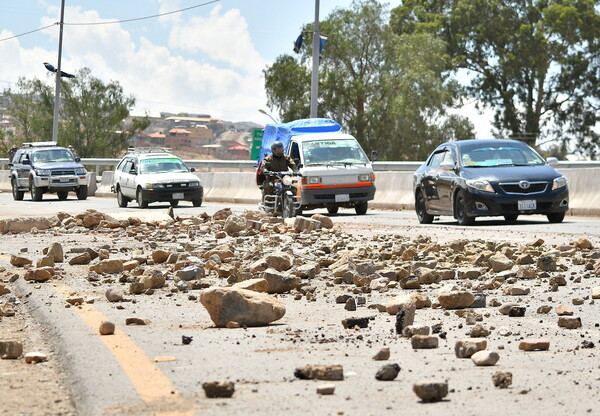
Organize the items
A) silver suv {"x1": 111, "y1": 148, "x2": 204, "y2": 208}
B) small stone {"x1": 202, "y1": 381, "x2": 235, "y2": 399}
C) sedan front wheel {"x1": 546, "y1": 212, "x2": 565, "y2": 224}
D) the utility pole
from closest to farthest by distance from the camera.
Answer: small stone {"x1": 202, "y1": 381, "x2": 235, "y2": 399}, sedan front wheel {"x1": 546, "y1": 212, "x2": 565, "y2": 224}, silver suv {"x1": 111, "y1": 148, "x2": 204, "y2": 208}, the utility pole

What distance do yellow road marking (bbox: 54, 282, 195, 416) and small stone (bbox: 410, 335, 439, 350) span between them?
1.47 meters

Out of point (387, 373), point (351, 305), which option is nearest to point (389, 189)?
point (351, 305)

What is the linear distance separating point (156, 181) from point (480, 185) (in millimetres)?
15512

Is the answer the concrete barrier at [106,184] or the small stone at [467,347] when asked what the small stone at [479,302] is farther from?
the concrete barrier at [106,184]

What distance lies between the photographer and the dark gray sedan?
19.9 meters

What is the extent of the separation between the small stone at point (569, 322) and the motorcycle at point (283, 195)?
15.9m

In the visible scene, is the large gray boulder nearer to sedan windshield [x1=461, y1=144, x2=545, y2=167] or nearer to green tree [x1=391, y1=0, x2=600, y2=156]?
sedan windshield [x1=461, y1=144, x2=545, y2=167]

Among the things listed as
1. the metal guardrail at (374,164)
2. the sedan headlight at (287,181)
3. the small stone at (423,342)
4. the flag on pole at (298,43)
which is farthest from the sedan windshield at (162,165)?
the small stone at (423,342)

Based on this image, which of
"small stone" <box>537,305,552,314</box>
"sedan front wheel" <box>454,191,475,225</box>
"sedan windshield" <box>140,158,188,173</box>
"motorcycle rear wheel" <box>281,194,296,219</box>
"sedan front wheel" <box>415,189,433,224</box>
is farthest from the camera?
"sedan windshield" <box>140,158,188,173</box>

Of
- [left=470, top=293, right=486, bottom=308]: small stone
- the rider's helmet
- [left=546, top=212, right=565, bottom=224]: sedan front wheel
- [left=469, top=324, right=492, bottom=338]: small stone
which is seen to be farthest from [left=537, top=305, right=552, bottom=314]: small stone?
the rider's helmet

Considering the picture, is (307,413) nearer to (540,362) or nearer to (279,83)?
(540,362)

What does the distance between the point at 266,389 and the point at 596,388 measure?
58.2 inches

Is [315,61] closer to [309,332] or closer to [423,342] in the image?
A: [309,332]

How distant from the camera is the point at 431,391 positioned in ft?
16.5
